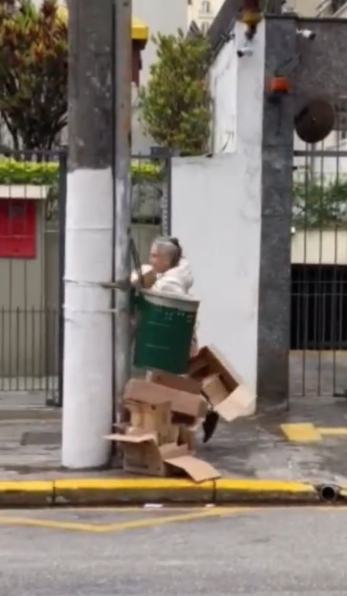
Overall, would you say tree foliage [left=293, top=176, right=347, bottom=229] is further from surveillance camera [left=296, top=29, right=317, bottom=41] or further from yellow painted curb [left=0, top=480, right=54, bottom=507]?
yellow painted curb [left=0, top=480, right=54, bottom=507]

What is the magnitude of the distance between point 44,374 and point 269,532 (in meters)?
5.87

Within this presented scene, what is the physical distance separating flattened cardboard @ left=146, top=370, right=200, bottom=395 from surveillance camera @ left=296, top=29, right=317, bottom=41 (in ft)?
12.5

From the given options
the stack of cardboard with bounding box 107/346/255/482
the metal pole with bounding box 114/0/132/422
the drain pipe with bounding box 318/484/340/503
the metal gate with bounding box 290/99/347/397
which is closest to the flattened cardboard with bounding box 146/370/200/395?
the stack of cardboard with bounding box 107/346/255/482

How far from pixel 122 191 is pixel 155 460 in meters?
2.00

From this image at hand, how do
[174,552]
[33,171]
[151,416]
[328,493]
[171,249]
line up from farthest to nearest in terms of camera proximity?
[33,171] < [171,249] < [151,416] < [328,493] < [174,552]

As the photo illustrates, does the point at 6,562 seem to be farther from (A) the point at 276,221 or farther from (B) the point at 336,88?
(B) the point at 336,88

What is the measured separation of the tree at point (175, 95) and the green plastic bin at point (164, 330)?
439 inches

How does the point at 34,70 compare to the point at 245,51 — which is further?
the point at 34,70

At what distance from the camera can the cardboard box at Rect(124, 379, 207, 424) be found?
8703 mm

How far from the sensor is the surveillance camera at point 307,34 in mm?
11055

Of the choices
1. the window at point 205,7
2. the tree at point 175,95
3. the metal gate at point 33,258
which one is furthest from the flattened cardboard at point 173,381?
the window at point 205,7

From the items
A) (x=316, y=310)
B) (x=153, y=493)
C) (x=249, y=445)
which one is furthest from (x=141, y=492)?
(x=316, y=310)

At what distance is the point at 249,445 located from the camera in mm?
9930

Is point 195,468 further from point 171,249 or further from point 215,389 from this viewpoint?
point 171,249
